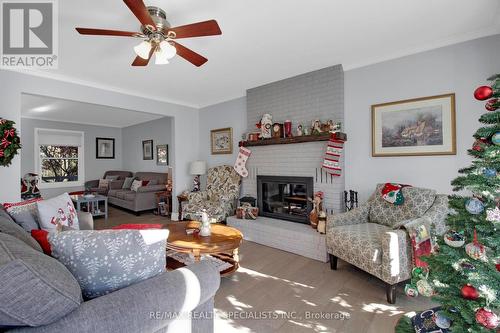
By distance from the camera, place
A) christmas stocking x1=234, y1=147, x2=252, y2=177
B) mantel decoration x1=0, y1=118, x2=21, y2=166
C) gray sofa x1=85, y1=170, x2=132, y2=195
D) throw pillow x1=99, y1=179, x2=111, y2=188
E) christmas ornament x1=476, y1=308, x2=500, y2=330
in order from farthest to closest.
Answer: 1. throw pillow x1=99, y1=179, x2=111, y2=188
2. gray sofa x1=85, y1=170, x2=132, y2=195
3. christmas stocking x1=234, y1=147, x2=252, y2=177
4. mantel decoration x1=0, y1=118, x2=21, y2=166
5. christmas ornament x1=476, y1=308, x2=500, y2=330

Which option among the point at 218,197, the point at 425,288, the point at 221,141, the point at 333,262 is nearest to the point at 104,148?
the point at 221,141

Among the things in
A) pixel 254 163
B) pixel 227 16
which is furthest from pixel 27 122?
pixel 227 16

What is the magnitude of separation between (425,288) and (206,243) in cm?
163

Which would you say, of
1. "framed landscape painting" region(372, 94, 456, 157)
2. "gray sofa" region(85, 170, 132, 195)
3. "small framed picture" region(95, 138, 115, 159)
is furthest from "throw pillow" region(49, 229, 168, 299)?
"small framed picture" region(95, 138, 115, 159)

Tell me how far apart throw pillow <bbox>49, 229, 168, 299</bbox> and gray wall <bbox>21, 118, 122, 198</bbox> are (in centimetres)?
711

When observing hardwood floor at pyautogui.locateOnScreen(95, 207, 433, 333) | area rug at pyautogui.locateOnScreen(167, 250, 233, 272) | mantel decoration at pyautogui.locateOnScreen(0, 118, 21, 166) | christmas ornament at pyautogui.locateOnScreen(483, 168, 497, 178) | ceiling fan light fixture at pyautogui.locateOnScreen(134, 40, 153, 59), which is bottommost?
hardwood floor at pyautogui.locateOnScreen(95, 207, 433, 333)

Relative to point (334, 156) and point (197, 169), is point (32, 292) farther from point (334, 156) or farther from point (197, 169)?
point (197, 169)

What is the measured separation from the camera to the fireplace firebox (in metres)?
3.50

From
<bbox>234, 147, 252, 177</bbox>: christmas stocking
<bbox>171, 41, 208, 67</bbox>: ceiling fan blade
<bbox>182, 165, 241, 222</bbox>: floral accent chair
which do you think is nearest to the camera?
<bbox>171, 41, 208, 67</bbox>: ceiling fan blade

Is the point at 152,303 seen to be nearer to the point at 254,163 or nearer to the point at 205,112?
the point at 254,163

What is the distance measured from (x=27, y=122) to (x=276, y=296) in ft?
24.7

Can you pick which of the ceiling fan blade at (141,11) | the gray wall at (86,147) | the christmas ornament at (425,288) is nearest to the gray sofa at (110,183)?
the gray wall at (86,147)

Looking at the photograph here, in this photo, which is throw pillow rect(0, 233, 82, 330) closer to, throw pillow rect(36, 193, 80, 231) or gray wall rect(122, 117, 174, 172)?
throw pillow rect(36, 193, 80, 231)

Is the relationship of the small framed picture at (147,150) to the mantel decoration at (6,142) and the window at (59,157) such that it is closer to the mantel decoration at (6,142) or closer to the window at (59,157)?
the window at (59,157)
